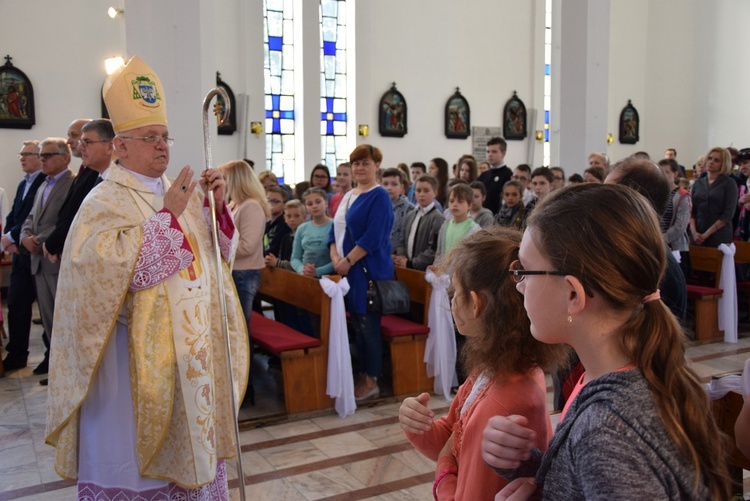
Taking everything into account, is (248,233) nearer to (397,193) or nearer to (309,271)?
(309,271)

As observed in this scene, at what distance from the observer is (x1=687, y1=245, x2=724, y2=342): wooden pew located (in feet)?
21.6

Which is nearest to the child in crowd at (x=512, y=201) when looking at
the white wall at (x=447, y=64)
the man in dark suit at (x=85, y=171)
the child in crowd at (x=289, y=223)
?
the child in crowd at (x=289, y=223)

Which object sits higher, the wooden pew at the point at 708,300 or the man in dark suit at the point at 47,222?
the man in dark suit at the point at 47,222

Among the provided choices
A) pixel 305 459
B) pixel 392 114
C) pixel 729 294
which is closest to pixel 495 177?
pixel 729 294

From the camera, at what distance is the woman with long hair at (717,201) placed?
A: 727cm

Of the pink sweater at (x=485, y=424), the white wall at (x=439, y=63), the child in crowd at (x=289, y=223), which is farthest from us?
the white wall at (x=439, y=63)

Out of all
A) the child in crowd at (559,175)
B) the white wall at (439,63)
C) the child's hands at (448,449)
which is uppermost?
the white wall at (439,63)

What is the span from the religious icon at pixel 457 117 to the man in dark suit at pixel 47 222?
9.97m

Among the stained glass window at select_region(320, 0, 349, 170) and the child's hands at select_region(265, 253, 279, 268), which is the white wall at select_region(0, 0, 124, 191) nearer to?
the stained glass window at select_region(320, 0, 349, 170)

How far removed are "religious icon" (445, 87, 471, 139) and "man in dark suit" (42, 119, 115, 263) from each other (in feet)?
34.4

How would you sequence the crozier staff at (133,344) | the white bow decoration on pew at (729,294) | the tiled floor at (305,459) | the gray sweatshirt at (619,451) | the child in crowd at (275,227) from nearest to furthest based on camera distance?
the gray sweatshirt at (619,451), the crozier staff at (133,344), the tiled floor at (305,459), the child in crowd at (275,227), the white bow decoration on pew at (729,294)

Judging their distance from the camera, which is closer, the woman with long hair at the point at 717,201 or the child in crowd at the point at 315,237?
the child in crowd at the point at 315,237

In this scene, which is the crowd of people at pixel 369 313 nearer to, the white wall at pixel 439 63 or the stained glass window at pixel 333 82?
the stained glass window at pixel 333 82

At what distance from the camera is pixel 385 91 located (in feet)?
45.8
